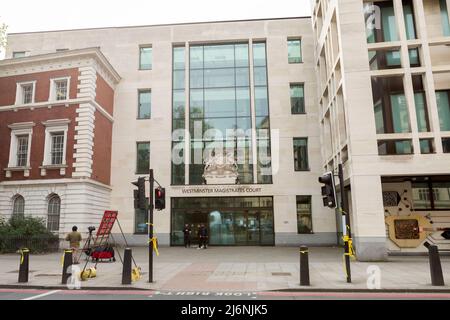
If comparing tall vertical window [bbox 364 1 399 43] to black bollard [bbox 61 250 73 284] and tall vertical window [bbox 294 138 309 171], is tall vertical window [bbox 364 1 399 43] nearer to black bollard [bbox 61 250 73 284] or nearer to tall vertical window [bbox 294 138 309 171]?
tall vertical window [bbox 294 138 309 171]

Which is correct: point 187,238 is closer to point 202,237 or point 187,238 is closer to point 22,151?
point 202,237

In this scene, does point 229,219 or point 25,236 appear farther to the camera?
point 229,219

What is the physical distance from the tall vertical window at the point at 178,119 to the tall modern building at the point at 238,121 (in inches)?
4.2

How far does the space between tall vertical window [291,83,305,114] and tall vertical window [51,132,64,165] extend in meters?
16.8

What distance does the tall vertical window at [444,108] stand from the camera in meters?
16.2

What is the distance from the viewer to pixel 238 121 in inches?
1023

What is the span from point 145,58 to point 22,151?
11734mm

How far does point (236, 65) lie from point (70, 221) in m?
16.8

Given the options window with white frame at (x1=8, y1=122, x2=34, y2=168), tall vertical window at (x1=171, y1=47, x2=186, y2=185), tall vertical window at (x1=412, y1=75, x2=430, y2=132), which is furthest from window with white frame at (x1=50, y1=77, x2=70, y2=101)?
tall vertical window at (x1=412, y1=75, x2=430, y2=132)

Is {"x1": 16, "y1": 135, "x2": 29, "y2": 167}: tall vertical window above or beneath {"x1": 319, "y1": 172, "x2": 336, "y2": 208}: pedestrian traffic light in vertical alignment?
above

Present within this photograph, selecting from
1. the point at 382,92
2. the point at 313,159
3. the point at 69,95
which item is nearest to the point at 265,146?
the point at 313,159

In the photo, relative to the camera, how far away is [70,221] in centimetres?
2072

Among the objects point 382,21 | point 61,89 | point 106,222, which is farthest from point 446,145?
point 61,89

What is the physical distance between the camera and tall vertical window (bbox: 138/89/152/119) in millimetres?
26812
